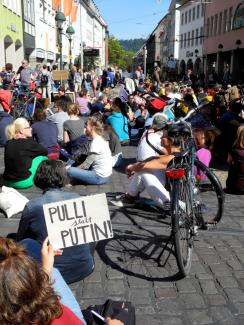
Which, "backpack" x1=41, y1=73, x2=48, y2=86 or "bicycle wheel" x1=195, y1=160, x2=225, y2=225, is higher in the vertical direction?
"backpack" x1=41, y1=73, x2=48, y2=86

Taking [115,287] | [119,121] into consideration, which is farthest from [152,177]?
[119,121]

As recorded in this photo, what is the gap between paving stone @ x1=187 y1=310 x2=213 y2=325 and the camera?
3.45 meters

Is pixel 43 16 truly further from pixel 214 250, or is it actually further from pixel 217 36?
pixel 214 250

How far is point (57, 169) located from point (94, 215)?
0.73 m

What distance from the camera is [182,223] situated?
4.15 metres

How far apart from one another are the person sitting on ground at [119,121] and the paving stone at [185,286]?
688cm

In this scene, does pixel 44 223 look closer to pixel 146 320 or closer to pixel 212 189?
pixel 146 320

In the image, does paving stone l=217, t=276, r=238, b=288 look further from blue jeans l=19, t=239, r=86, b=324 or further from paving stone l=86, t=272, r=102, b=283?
blue jeans l=19, t=239, r=86, b=324

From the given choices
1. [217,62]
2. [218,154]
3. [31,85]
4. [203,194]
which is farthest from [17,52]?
[203,194]

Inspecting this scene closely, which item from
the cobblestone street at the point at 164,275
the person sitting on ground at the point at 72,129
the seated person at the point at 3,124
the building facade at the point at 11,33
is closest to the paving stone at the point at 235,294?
the cobblestone street at the point at 164,275

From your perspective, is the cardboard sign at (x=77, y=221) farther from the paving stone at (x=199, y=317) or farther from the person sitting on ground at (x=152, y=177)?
the person sitting on ground at (x=152, y=177)

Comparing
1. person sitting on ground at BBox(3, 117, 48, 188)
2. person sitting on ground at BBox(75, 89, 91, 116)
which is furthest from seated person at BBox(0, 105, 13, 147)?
person sitting on ground at BBox(75, 89, 91, 116)

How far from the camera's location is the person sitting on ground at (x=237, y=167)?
669 cm

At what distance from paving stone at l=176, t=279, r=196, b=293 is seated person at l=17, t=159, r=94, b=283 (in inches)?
30.6
